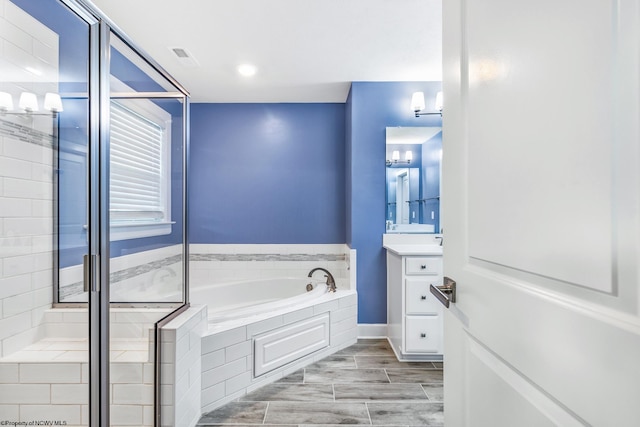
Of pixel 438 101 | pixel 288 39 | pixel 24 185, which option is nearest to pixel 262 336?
pixel 24 185

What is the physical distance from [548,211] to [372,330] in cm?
285

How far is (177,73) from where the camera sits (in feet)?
9.70

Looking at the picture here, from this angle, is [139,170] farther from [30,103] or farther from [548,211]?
[548,211]

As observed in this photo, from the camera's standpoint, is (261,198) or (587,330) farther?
(261,198)

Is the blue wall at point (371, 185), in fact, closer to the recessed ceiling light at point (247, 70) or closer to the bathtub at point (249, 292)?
the bathtub at point (249, 292)

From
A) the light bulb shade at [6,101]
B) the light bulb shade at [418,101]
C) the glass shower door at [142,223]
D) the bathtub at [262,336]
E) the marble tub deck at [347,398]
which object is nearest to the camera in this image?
the light bulb shade at [6,101]

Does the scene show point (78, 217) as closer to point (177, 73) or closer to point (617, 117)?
point (617, 117)

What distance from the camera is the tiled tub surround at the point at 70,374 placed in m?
1.41

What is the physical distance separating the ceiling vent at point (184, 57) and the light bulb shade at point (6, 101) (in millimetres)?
1367

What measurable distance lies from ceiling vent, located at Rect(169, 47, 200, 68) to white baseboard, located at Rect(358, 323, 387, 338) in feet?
8.74

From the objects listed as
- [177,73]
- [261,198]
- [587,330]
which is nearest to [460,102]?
[587,330]

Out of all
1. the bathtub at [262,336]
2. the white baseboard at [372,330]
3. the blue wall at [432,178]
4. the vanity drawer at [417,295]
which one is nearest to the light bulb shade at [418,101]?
the blue wall at [432,178]

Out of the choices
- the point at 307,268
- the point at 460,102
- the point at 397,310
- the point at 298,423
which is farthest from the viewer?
the point at 307,268

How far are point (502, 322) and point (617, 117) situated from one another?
0.42m
